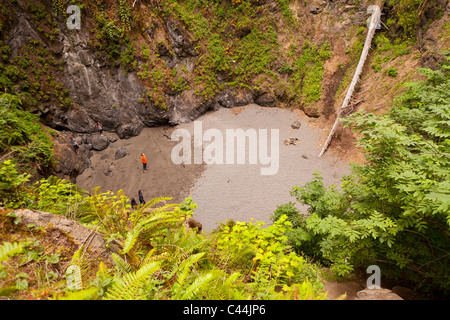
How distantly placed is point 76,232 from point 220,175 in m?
10.2

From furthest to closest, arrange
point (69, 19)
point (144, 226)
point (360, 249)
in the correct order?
point (69, 19) → point (360, 249) → point (144, 226)

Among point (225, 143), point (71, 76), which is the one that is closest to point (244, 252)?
point (225, 143)

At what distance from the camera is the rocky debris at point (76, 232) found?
3.04 m

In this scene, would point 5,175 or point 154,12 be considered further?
point 154,12

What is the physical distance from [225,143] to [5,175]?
11.9 meters

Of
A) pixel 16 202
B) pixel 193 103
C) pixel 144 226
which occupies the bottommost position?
pixel 144 226

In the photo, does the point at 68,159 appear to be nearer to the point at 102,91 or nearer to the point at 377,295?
the point at 102,91

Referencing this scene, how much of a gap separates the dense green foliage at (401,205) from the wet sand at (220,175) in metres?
5.96

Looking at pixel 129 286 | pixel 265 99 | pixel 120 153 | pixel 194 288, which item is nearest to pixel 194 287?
pixel 194 288

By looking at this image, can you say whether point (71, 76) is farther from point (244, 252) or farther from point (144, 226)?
point (244, 252)

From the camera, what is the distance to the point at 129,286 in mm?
2426

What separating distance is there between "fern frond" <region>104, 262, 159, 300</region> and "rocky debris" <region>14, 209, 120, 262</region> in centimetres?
74

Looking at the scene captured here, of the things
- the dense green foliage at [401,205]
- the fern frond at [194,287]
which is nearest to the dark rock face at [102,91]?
the dense green foliage at [401,205]

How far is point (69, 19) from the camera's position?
44.0 feet
